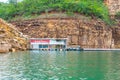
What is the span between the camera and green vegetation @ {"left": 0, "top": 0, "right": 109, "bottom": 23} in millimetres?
151500

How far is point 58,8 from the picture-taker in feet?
497

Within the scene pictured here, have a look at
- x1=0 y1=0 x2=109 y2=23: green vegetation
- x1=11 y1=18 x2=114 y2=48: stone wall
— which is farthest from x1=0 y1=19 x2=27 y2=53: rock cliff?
x1=0 y1=0 x2=109 y2=23: green vegetation

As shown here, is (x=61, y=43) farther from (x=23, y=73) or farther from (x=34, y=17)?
(x=23, y=73)

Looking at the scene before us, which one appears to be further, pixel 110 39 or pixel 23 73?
pixel 110 39

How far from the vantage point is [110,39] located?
483 ft

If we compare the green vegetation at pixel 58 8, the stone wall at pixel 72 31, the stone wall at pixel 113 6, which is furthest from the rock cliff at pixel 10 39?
the stone wall at pixel 113 6

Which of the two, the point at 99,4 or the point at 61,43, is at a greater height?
the point at 99,4

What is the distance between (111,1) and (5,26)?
48.8 metres

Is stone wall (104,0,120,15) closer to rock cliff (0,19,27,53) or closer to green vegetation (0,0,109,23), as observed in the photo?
green vegetation (0,0,109,23)

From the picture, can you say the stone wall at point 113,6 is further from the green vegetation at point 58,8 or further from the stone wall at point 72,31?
the stone wall at point 72,31

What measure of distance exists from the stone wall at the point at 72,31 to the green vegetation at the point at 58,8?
20.0 feet

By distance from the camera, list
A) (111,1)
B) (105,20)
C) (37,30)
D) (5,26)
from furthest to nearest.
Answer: (111,1) → (105,20) → (37,30) → (5,26)

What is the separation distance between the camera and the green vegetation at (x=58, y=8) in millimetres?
151500

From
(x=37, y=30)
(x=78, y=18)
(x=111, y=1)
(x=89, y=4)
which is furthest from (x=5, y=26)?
(x=111, y=1)
